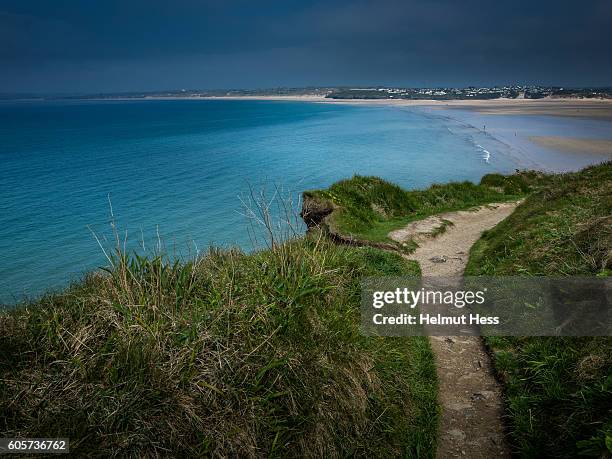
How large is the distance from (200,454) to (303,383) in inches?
66.0

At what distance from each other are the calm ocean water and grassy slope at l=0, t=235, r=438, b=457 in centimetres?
218

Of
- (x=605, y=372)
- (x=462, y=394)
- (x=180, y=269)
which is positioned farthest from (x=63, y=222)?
(x=605, y=372)

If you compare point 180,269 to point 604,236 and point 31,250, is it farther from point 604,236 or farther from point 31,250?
point 31,250

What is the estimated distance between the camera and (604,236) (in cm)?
901

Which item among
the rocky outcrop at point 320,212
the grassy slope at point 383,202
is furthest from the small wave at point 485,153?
the rocky outcrop at point 320,212

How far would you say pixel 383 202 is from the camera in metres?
20.8

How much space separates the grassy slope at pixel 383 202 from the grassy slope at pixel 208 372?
849 cm

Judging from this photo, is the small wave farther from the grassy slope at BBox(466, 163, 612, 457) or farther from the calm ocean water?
the grassy slope at BBox(466, 163, 612, 457)

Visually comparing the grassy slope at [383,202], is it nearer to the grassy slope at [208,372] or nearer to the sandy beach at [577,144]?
the grassy slope at [208,372]

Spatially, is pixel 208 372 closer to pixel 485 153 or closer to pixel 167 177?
pixel 167 177

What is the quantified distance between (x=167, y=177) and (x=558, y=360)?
135 feet

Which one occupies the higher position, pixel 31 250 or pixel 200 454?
pixel 200 454

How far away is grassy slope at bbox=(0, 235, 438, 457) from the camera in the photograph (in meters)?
5.02

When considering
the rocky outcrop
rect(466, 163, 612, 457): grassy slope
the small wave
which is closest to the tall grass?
rect(466, 163, 612, 457): grassy slope
